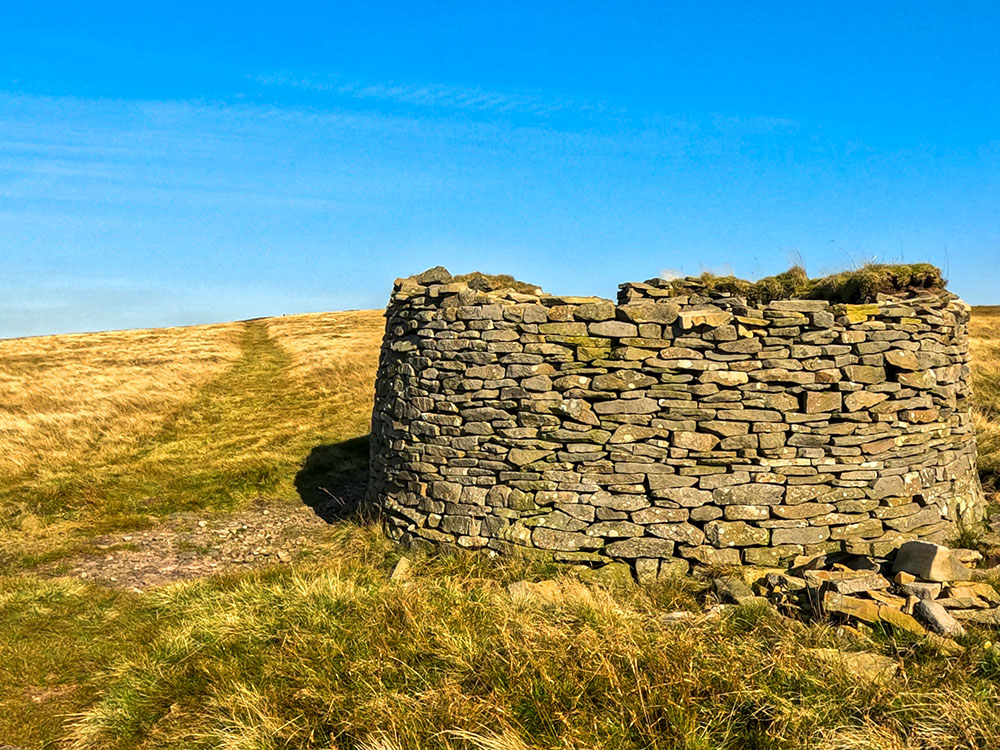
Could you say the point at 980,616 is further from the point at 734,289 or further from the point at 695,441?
the point at 734,289

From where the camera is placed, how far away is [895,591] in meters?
6.30

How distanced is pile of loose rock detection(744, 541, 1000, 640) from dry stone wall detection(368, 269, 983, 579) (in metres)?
0.67

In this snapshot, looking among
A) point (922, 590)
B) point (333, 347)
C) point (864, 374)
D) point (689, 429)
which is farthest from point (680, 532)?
point (333, 347)

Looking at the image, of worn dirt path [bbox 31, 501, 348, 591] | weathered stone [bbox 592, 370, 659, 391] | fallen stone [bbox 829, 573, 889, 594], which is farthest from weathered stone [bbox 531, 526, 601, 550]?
worn dirt path [bbox 31, 501, 348, 591]

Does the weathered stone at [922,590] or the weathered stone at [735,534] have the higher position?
the weathered stone at [735,534]

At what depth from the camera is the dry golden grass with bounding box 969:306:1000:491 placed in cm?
1098

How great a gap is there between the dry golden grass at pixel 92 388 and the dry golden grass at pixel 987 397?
18.8 metres

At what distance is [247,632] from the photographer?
19.6 feet

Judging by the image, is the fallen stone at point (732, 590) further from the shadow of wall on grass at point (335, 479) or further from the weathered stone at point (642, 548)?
the shadow of wall on grass at point (335, 479)

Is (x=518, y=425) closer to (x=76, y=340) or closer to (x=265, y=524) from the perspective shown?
(x=265, y=524)

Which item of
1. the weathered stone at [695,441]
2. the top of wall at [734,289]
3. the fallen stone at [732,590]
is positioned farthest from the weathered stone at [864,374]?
the fallen stone at [732,590]

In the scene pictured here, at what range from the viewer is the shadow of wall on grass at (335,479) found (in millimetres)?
11398

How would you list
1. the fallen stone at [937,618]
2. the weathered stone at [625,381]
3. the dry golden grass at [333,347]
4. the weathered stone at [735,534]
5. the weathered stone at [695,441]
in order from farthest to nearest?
the dry golden grass at [333,347] < the weathered stone at [625,381] < the weathered stone at [695,441] < the weathered stone at [735,534] < the fallen stone at [937,618]

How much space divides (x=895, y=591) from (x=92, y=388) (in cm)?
2746
